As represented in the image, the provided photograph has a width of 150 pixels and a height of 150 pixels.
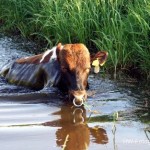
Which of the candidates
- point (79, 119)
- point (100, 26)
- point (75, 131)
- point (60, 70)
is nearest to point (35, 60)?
point (60, 70)

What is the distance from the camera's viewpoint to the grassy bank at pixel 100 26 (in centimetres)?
704

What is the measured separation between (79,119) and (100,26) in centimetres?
322

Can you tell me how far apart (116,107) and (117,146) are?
139 cm

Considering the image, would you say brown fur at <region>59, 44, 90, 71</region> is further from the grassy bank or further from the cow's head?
the grassy bank

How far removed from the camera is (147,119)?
4.96 m

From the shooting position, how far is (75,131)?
461 centimetres

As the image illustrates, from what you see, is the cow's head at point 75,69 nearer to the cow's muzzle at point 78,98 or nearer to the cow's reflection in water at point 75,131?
the cow's muzzle at point 78,98

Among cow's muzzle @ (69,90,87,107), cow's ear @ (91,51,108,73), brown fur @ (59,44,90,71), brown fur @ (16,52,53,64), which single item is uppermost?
brown fur @ (59,44,90,71)

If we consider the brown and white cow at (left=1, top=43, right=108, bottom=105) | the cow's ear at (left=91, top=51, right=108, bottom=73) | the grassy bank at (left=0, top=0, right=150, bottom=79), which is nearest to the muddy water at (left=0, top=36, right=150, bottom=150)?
the brown and white cow at (left=1, top=43, right=108, bottom=105)

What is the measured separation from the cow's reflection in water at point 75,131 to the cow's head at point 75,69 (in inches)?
7.2

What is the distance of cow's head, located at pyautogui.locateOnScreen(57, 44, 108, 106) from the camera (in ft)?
17.8

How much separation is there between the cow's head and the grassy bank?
47.5 inches

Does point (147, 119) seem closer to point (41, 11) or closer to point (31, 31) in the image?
point (41, 11)

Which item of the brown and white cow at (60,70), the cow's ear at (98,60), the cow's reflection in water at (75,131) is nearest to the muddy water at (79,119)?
the cow's reflection in water at (75,131)
